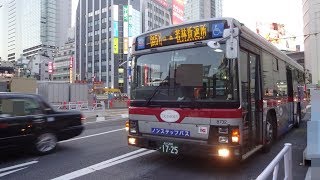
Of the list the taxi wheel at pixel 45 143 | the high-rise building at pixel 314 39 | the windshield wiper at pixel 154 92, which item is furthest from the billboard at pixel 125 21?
the windshield wiper at pixel 154 92

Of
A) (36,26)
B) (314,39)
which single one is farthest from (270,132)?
(36,26)

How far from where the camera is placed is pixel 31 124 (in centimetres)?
888

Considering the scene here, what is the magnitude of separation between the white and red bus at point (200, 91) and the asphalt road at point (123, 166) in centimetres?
45

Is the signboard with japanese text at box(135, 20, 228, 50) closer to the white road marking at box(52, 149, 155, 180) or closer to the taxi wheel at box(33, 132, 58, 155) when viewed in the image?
the white road marking at box(52, 149, 155, 180)

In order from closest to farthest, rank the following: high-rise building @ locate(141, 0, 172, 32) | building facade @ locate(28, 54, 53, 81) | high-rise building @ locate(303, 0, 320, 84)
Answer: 1. high-rise building @ locate(303, 0, 320, 84)
2. building facade @ locate(28, 54, 53, 81)
3. high-rise building @ locate(141, 0, 172, 32)

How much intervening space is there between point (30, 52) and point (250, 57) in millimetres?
142429

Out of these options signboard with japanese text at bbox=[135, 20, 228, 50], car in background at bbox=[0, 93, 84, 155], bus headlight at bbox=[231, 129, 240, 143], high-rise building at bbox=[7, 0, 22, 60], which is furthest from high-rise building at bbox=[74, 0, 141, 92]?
bus headlight at bbox=[231, 129, 240, 143]

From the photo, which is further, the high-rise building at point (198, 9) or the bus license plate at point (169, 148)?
the high-rise building at point (198, 9)

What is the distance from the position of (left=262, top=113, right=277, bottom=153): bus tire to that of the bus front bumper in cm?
A: 252

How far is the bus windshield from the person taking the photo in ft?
22.6

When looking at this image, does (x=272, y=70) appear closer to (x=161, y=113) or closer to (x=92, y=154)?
(x=161, y=113)

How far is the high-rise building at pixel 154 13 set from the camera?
4656 inches

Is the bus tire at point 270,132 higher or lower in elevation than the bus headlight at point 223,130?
lower

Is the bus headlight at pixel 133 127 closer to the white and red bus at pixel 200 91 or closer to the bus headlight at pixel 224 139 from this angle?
the white and red bus at pixel 200 91
